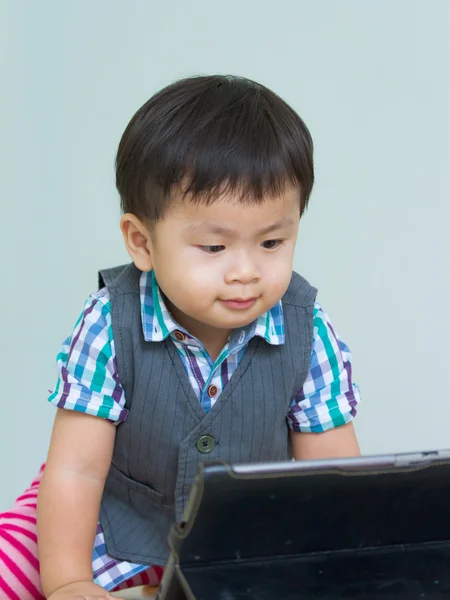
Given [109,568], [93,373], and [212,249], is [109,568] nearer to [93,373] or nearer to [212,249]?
[93,373]

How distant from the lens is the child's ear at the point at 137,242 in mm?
859

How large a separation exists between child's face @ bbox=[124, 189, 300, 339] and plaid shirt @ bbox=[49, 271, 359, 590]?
74 millimetres

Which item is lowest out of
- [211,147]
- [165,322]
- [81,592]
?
[81,592]

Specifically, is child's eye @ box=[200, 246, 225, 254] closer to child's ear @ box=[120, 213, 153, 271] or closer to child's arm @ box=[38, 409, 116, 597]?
child's ear @ box=[120, 213, 153, 271]

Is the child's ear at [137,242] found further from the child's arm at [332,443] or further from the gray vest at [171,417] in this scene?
the child's arm at [332,443]

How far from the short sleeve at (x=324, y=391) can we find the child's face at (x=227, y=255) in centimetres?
13

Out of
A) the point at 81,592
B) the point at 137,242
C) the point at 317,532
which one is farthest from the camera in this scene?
the point at 137,242

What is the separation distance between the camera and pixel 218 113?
811 millimetres

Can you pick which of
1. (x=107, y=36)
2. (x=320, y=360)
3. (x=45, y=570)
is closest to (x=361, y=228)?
(x=107, y=36)

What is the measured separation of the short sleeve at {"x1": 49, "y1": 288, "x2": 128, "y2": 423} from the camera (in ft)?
2.83

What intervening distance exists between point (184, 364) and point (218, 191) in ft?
0.63

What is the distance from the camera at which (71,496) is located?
Answer: 84 centimetres

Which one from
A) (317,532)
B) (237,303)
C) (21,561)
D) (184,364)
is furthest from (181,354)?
(317,532)

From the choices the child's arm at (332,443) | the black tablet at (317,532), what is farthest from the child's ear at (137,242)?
the black tablet at (317,532)
